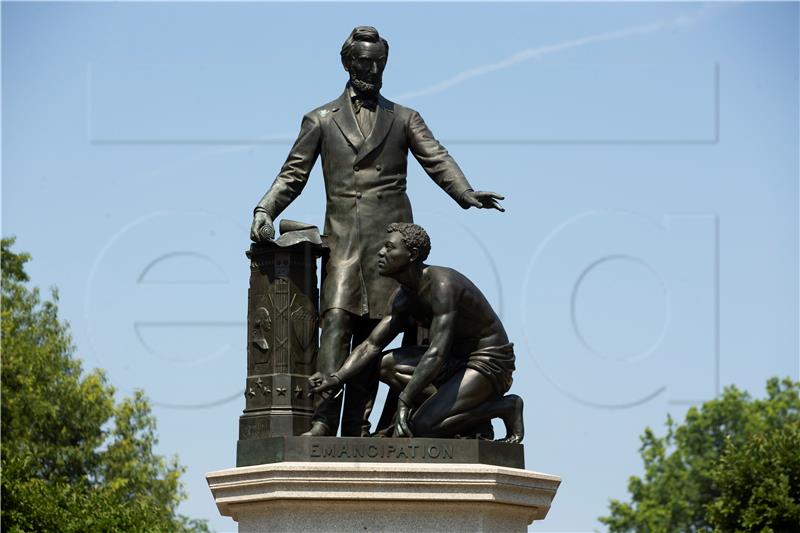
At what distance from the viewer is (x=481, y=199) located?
57.6ft

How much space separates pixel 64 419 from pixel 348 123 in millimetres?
28073

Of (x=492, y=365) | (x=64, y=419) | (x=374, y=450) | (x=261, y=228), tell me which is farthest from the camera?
(x=64, y=419)

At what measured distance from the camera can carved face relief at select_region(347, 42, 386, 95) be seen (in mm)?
17828

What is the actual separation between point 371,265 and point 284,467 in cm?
246

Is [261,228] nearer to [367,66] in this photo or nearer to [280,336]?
[280,336]

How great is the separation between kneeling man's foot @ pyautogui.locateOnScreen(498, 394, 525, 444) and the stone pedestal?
2.47 ft

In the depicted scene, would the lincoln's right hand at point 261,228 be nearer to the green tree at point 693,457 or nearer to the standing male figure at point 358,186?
the standing male figure at point 358,186

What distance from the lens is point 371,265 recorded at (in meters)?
17.4

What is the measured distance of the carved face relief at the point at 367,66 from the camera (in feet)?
58.5

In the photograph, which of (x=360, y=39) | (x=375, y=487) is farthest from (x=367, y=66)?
(x=375, y=487)

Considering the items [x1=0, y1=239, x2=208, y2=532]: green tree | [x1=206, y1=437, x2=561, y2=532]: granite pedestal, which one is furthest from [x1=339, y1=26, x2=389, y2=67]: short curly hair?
[x1=0, y1=239, x2=208, y2=532]: green tree

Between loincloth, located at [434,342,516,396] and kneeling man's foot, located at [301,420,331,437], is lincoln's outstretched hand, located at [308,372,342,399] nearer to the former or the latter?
kneeling man's foot, located at [301,420,331,437]

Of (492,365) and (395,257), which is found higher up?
(395,257)

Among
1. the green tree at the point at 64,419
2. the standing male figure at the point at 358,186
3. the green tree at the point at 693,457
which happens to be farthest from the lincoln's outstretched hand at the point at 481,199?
the green tree at the point at 693,457
